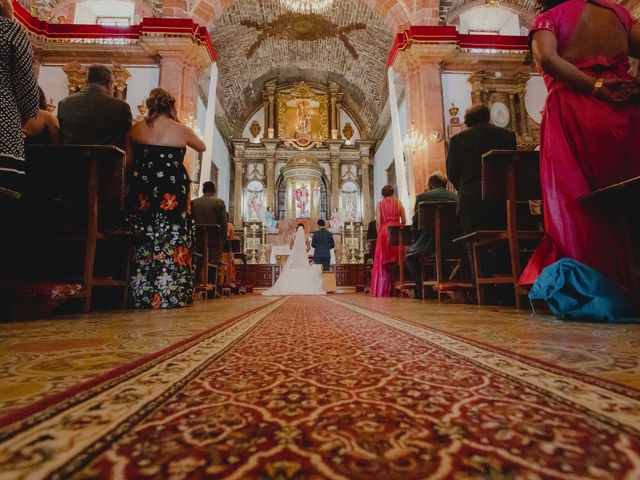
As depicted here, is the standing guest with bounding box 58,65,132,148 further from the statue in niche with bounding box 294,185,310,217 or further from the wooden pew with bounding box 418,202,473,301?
the statue in niche with bounding box 294,185,310,217

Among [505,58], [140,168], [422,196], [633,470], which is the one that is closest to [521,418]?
[633,470]

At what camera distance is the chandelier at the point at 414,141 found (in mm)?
7207

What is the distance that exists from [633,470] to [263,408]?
1.30 feet

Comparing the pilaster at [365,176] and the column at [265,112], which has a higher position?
the column at [265,112]

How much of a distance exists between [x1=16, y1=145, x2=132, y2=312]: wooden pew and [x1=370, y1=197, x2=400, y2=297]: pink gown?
3.02 metres

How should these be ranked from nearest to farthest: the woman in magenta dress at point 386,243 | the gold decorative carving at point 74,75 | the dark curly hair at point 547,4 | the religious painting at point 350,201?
the dark curly hair at point 547,4
the woman in magenta dress at point 386,243
the gold decorative carving at point 74,75
the religious painting at point 350,201

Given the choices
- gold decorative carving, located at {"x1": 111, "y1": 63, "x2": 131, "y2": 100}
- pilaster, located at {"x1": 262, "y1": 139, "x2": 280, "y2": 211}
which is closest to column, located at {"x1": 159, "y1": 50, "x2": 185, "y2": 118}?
gold decorative carving, located at {"x1": 111, "y1": 63, "x2": 131, "y2": 100}

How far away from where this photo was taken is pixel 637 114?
5.68ft

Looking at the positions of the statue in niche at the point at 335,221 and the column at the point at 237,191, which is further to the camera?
the column at the point at 237,191

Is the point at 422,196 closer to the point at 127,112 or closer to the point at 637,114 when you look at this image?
the point at 637,114

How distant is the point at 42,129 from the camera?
2.30m

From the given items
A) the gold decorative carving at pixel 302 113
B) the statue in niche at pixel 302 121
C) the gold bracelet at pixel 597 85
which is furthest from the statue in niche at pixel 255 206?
the gold bracelet at pixel 597 85

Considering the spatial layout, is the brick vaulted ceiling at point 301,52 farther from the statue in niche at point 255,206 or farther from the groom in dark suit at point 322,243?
the groom in dark suit at point 322,243

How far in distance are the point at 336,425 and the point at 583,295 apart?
1.57 meters
